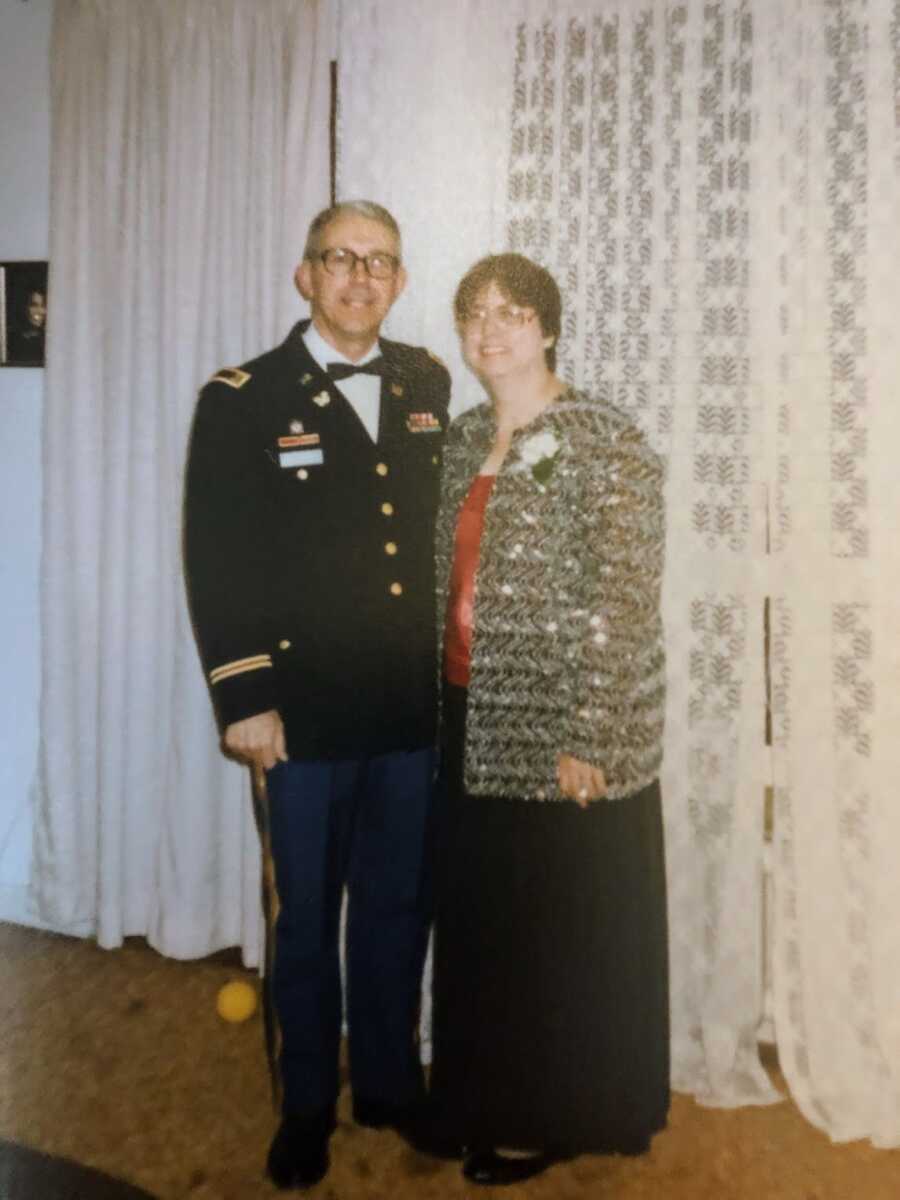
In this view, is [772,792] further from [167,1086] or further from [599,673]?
[167,1086]

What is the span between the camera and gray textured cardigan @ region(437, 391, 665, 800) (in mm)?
1278

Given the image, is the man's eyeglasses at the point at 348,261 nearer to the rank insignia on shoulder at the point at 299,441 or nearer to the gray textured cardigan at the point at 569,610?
the rank insignia on shoulder at the point at 299,441

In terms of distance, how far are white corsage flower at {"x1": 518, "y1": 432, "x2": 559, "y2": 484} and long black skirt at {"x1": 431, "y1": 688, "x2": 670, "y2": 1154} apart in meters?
0.38

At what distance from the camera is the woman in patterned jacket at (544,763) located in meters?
1.29

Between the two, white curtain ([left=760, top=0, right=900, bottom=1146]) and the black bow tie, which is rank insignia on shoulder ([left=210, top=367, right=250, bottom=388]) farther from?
white curtain ([left=760, top=0, right=900, bottom=1146])

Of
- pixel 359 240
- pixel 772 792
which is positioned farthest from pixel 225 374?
pixel 772 792

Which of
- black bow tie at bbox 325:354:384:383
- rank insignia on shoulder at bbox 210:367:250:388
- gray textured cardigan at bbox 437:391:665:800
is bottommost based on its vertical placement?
gray textured cardigan at bbox 437:391:665:800

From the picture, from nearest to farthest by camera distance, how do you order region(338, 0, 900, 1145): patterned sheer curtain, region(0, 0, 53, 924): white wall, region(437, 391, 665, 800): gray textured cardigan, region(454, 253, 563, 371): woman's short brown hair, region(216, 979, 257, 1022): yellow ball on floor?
1. region(437, 391, 665, 800): gray textured cardigan
2. region(454, 253, 563, 371): woman's short brown hair
3. region(338, 0, 900, 1145): patterned sheer curtain
4. region(216, 979, 257, 1022): yellow ball on floor
5. region(0, 0, 53, 924): white wall

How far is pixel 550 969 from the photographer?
1.38 m

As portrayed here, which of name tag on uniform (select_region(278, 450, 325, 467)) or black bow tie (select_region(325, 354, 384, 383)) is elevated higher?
black bow tie (select_region(325, 354, 384, 383))

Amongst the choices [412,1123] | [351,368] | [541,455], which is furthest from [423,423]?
[412,1123]

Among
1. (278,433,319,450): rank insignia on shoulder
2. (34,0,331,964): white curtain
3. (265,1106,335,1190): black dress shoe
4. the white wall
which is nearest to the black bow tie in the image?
(278,433,319,450): rank insignia on shoulder

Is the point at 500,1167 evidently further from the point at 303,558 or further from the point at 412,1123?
the point at 303,558

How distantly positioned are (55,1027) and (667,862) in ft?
4.17
